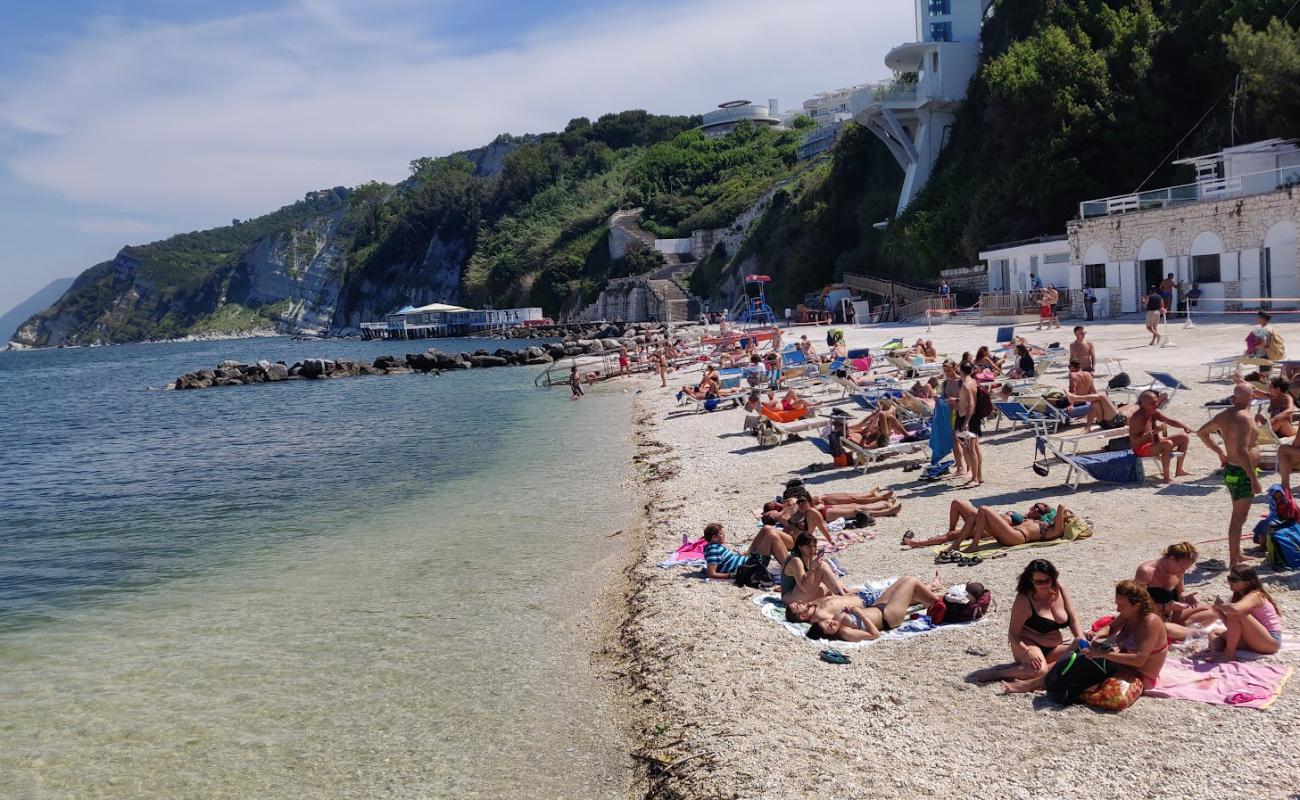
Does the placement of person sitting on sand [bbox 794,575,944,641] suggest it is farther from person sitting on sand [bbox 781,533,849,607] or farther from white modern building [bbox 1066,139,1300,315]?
white modern building [bbox 1066,139,1300,315]

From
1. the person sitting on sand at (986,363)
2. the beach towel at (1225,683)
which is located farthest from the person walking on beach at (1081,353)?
the beach towel at (1225,683)

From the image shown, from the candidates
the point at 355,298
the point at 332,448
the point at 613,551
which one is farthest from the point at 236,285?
the point at 613,551

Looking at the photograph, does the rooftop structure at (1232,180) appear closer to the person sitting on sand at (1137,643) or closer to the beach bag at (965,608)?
the beach bag at (965,608)

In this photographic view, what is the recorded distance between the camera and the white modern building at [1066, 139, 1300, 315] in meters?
21.1

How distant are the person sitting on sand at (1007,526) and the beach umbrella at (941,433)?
261 centimetres

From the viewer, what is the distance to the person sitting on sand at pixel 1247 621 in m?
5.33

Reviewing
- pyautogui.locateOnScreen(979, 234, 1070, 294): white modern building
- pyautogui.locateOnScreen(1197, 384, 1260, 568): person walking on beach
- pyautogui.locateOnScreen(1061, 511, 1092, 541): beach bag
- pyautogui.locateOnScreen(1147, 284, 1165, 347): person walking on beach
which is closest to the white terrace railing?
pyautogui.locateOnScreen(979, 234, 1070, 294): white modern building

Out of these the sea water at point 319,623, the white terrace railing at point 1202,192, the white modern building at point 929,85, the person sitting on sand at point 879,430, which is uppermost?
the white modern building at point 929,85

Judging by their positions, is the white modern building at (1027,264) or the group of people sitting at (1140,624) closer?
the group of people sitting at (1140,624)

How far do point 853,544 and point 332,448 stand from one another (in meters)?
15.8

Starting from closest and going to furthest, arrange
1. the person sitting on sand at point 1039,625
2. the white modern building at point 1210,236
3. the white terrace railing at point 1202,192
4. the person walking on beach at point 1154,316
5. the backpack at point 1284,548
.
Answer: the person sitting on sand at point 1039,625
the backpack at point 1284,548
the person walking on beach at point 1154,316
the white modern building at point 1210,236
the white terrace railing at point 1202,192

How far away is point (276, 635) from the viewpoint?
29.1ft

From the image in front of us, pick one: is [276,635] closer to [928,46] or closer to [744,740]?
[744,740]

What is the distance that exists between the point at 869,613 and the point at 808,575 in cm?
62
